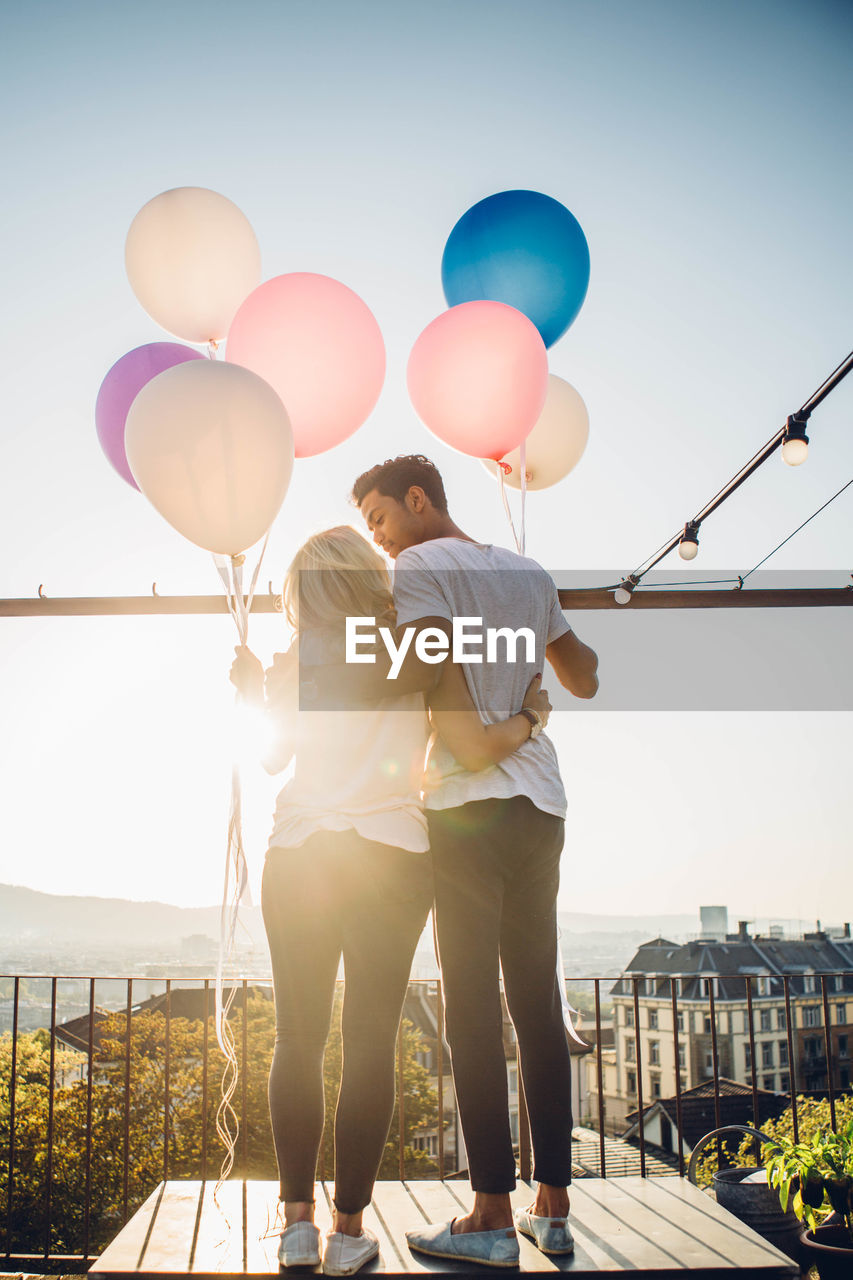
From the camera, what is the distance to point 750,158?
2.89 meters

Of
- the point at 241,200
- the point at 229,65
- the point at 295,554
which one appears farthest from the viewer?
the point at 229,65

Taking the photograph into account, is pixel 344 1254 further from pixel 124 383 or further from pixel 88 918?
pixel 88 918

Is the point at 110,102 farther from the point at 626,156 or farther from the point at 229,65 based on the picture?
the point at 626,156

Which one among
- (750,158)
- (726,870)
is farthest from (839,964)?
(750,158)

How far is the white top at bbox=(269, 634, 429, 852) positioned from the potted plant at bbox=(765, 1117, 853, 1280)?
61.5 inches

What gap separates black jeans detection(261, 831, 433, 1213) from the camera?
1.26m

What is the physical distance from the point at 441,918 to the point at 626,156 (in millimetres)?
2647

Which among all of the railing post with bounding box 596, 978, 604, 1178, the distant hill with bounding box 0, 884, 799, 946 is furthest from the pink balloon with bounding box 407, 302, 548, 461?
the distant hill with bounding box 0, 884, 799, 946

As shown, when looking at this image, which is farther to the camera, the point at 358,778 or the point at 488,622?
the point at 488,622

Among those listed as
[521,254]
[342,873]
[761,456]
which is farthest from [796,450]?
[342,873]

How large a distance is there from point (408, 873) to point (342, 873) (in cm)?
11

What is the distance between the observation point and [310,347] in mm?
1727

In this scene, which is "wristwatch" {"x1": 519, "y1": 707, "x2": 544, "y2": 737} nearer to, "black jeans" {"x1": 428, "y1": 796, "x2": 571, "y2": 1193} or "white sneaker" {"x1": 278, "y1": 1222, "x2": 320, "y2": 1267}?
"black jeans" {"x1": 428, "y1": 796, "x2": 571, "y2": 1193}

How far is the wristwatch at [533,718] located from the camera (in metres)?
1.49
